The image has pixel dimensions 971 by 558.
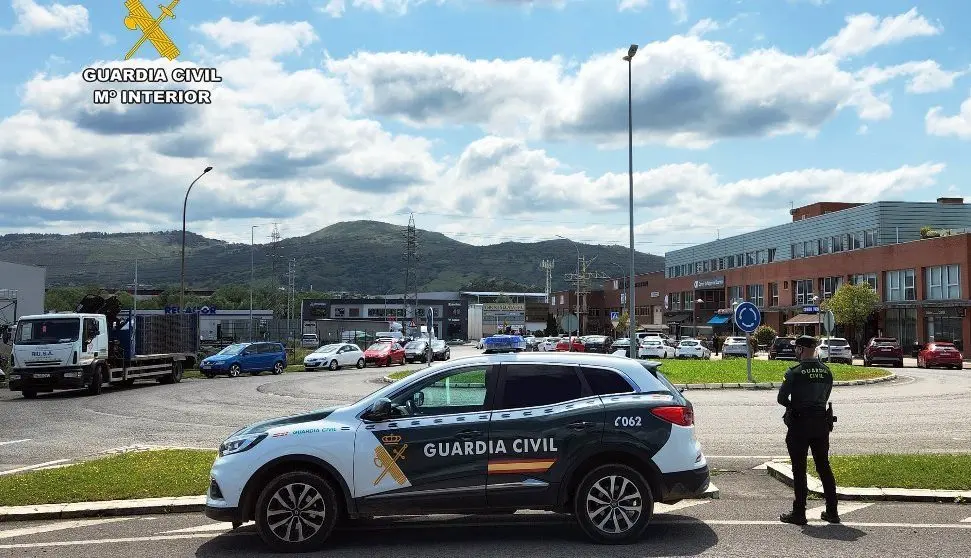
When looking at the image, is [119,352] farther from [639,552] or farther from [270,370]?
[639,552]

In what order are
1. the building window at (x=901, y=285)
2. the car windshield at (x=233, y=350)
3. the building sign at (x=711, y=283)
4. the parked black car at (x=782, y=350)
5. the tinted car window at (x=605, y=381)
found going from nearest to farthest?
the tinted car window at (x=605, y=381) → the car windshield at (x=233, y=350) → the parked black car at (x=782, y=350) → the building window at (x=901, y=285) → the building sign at (x=711, y=283)

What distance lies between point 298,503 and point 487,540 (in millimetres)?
1657

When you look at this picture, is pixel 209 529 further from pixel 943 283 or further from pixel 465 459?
pixel 943 283

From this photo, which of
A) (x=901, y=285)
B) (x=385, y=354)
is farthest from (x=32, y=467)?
(x=901, y=285)

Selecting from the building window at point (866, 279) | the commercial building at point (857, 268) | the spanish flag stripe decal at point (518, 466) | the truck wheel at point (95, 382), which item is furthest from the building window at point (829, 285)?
the spanish flag stripe decal at point (518, 466)

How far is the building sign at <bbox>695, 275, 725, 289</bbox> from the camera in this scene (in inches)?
3605

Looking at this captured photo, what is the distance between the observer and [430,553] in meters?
7.06

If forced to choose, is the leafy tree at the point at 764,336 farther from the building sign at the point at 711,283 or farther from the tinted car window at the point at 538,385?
the tinted car window at the point at 538,385

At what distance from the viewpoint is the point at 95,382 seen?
2662 cm

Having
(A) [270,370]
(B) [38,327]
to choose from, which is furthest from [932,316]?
(B) [38,327]

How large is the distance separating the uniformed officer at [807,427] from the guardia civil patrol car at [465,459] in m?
1.14

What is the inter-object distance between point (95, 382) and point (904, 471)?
77.7 ft

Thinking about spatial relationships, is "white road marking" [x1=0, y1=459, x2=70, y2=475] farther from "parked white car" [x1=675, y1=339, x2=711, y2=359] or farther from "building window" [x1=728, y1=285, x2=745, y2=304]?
"building window" [x1=728, y1=285, x2=745, y2=304]

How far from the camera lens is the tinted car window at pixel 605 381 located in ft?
25.2
